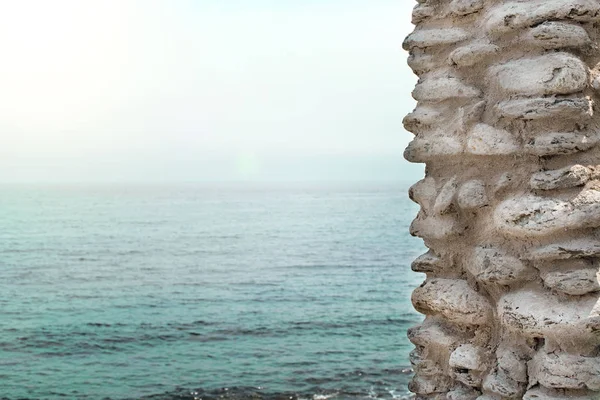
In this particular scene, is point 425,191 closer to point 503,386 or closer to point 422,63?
point 422,63

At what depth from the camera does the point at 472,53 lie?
3.44 meters

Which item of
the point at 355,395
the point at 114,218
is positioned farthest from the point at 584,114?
the point at 114,218

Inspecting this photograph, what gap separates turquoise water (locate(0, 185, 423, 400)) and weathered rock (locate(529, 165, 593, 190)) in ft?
51.7

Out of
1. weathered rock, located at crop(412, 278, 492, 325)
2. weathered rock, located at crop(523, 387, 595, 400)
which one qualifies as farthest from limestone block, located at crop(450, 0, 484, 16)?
weathered rock, located at crop(523, 387, 595, 400)

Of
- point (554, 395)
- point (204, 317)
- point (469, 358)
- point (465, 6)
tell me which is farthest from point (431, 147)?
point (204, 317)

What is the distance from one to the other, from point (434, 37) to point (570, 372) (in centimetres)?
Answer: 164

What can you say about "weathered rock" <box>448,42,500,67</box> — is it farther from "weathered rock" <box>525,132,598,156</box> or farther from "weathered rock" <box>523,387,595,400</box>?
"weathered rock" <box>523,387,595,400</box>

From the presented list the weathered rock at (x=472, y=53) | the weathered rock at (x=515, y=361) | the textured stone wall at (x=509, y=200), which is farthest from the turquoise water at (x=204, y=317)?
the weathered rock at (x=472, y=53)

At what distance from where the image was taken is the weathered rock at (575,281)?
116 inches

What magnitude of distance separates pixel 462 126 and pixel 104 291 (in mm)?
34920

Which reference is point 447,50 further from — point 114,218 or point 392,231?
point 114,218

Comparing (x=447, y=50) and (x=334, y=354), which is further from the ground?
(x=447, y=50)

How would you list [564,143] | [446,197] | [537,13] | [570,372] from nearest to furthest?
[570,372], [564,143], [537,13], [446,197]

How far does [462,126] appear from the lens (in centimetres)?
346
